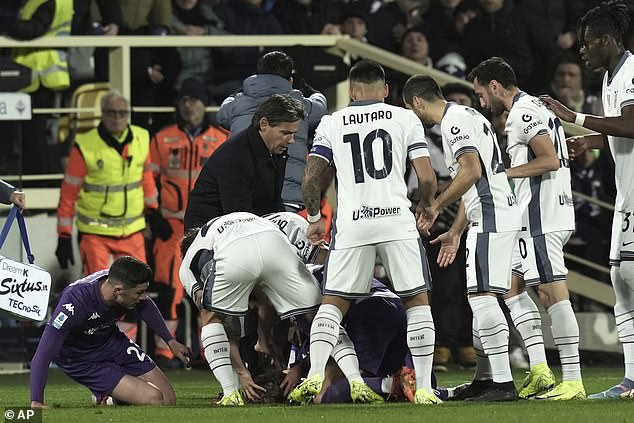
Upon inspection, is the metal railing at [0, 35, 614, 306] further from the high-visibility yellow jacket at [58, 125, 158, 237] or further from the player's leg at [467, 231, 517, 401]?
the player's leg at [467, 231, 517, 401]

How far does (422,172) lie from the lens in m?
9.23

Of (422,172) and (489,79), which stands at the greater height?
(489,79)

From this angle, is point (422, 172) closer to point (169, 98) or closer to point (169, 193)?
point (169, 193)

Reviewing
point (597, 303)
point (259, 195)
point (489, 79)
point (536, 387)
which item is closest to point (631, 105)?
point (489, 79)

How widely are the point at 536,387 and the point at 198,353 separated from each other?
568 cm

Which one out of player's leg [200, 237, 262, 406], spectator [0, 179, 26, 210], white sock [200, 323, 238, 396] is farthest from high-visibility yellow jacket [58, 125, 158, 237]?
player's leg [200, 237, 262, 406]

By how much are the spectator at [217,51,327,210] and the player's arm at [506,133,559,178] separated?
2.01 m

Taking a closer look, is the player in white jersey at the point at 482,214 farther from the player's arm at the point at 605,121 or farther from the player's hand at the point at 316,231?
the player's hand at the point at 316,231

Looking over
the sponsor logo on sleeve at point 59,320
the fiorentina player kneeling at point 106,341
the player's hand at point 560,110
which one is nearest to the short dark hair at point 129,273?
the fiorentina player kneeling at point 106,341

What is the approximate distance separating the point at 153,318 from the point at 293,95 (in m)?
2.10

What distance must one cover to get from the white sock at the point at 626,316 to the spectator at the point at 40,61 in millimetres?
7053

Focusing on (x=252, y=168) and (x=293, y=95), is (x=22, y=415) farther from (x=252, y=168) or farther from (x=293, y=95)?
(x=293, y=95)

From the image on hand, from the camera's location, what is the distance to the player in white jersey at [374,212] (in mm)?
9219

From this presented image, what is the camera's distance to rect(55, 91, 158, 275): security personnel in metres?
14.5
